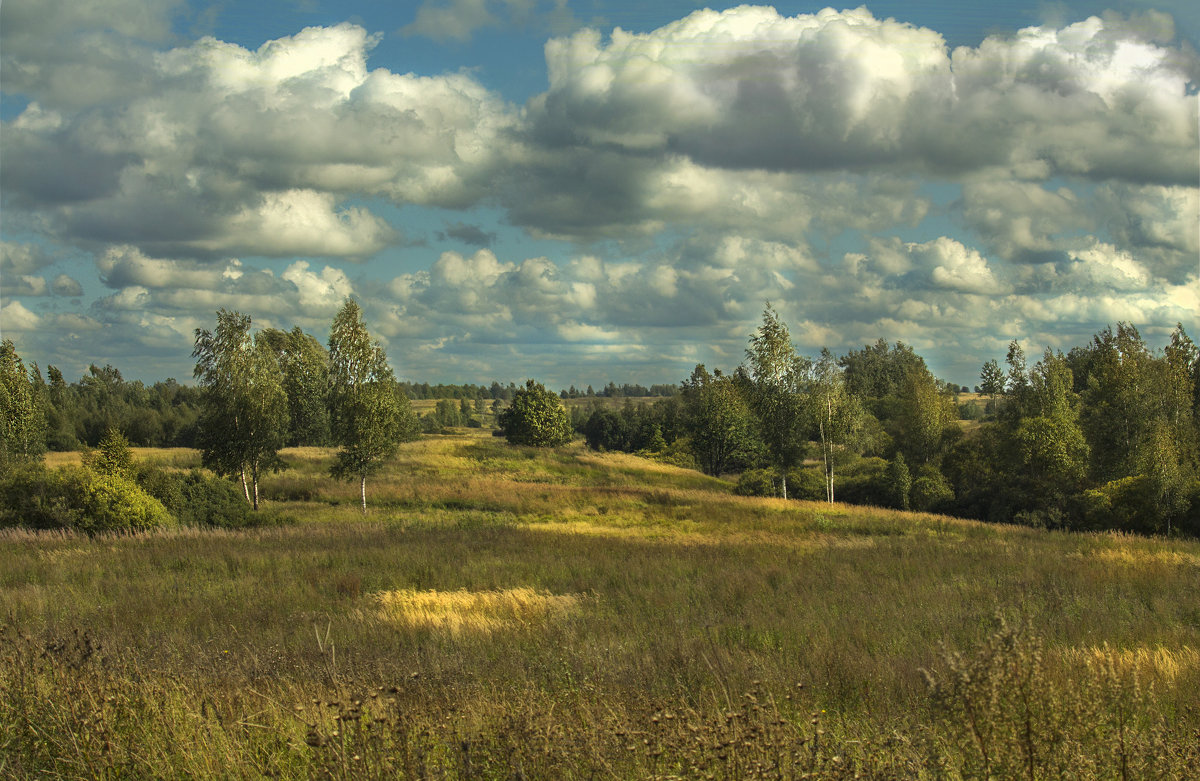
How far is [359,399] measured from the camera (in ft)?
114

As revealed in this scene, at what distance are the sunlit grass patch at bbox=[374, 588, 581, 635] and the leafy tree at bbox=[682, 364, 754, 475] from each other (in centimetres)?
6232

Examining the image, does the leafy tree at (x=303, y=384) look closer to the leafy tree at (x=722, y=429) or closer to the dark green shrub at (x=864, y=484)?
the leafy tree at (x=722, y=429)

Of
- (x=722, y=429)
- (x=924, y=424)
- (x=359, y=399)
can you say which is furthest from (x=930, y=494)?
(x=359, y=399)

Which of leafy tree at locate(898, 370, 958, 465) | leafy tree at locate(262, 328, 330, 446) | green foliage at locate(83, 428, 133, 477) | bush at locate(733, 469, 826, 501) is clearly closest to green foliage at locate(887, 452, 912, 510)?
bush at locate(733, 469, 826, 501)

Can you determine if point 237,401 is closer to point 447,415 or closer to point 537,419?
point 537,419

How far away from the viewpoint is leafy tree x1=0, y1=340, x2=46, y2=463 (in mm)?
37594

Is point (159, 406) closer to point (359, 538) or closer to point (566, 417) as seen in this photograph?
point (566, 417)

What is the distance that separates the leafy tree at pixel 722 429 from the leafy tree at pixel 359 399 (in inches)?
1792

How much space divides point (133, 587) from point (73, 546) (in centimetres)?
693

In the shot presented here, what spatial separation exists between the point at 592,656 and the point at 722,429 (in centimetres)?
7149

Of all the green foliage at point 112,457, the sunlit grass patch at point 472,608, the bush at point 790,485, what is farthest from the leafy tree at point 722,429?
the sunlit grass patch at point 472,608

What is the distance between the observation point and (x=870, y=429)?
71312 mm

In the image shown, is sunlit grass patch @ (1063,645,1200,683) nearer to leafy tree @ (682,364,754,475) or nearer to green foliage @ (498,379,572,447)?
leafy tree @ (682,364,754,475)

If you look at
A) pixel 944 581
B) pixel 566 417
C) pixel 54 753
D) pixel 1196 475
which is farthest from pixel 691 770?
pixel 566 417
